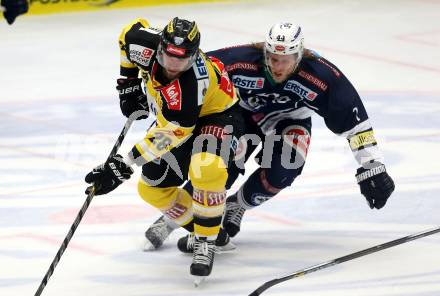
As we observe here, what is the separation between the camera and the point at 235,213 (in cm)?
517

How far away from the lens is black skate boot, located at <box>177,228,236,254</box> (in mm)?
4945

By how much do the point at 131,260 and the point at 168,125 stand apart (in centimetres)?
76

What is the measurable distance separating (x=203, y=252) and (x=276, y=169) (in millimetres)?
584

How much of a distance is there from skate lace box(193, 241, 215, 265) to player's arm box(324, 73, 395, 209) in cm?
73

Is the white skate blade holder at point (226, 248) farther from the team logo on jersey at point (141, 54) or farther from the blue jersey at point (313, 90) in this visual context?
the team logo on jersey at point (141, 54)

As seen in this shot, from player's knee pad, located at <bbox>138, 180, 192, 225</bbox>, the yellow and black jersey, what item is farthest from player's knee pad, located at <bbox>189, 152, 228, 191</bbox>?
player's knee pad, located at <bbox>138, 180, 192, 225</bbox>

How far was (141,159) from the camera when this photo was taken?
4.52 meters

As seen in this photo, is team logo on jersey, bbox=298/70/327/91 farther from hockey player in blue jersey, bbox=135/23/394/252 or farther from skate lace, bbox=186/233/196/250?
skate lace, bbox=186/233/196/250

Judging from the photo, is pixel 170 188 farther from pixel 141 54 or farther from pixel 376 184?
pixel 376 184

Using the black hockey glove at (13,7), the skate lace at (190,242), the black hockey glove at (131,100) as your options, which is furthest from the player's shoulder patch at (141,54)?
the black hockey glove at (13,7)

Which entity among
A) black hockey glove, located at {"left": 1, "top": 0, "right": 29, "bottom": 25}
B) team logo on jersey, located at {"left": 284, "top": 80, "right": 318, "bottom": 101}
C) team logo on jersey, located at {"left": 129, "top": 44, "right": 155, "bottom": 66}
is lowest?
black hockey glove, located at {"left": 1, "top": 0, "right": 29, "bottom": 25}

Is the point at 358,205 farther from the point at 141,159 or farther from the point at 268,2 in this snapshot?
the point at 268,2

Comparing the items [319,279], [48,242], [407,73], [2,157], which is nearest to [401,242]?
[319,279]

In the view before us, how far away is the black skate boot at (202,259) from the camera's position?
457 cm
